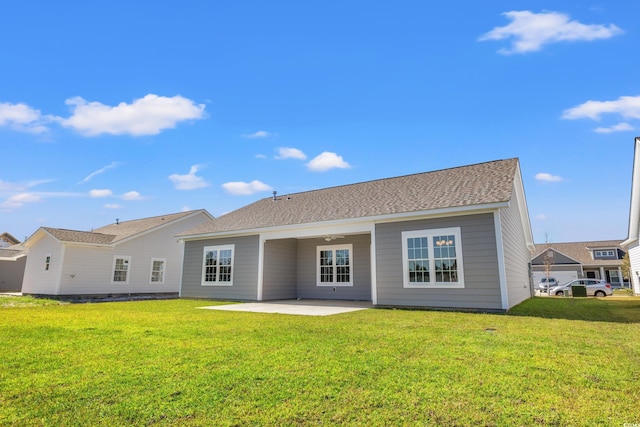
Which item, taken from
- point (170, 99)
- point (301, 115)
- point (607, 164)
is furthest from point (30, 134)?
point (607, 164)

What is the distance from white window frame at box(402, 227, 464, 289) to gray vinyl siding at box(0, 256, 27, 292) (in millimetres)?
28933

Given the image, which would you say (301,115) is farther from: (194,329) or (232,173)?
(194,329)

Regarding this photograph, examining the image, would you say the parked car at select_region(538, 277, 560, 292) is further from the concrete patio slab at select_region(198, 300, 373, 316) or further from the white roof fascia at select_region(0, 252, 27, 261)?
the white roof fascia at select_region(0, 252, 27, 261)

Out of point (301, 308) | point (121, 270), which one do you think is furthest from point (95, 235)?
point (301, 308)

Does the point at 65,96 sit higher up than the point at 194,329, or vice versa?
the point at 65,96

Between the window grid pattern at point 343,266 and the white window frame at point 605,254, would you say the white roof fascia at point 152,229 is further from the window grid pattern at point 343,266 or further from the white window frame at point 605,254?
the white window frame at point 605,254

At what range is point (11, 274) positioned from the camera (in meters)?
24.9

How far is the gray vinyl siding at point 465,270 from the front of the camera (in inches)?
364

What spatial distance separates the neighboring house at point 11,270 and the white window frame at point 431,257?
92.1ft

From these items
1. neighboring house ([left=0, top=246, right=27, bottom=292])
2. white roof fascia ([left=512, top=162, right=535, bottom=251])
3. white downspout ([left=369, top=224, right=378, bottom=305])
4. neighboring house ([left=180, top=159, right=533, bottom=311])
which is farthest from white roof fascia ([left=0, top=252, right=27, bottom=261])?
white roof fascia ([left=512, top=162, right=535, bottom=251])

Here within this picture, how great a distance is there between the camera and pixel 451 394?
302 centimetres

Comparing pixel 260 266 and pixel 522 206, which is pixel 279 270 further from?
pixel 522 206

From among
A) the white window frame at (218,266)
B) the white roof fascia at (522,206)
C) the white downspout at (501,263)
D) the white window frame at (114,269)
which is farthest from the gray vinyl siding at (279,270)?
the white window frame at (114,269)

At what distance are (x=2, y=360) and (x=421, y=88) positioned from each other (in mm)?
12395
